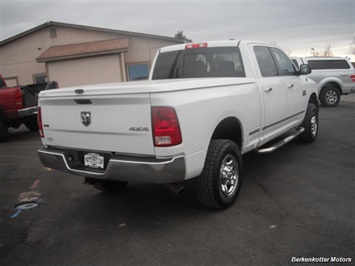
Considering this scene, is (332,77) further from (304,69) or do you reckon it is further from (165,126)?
(165,126)

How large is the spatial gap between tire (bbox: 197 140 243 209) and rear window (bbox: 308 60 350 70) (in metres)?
11.6

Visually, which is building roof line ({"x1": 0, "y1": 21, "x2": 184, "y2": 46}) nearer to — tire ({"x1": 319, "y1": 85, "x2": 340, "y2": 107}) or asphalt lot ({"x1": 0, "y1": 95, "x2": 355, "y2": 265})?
tire ({"x1": 319, "y1": 85, "x2": 340, "y2": 107})

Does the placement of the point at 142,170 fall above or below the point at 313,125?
above

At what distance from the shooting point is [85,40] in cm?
2075

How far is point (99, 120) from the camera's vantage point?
3.38 metres

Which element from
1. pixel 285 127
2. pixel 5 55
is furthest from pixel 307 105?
pixel 5 55

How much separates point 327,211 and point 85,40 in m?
19.7

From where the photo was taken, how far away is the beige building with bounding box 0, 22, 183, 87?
18906 mm

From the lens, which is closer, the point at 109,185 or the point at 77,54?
the point at 109,185

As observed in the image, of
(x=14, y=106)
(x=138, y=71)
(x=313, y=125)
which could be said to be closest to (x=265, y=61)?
(x=313, y=125)

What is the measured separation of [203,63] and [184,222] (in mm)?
2362

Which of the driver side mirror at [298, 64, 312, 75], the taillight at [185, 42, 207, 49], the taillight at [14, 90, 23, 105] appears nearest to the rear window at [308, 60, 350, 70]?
the driver side mirror at [298, 64, 312, 75]

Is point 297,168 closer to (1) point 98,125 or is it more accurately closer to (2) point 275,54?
(2) point 275,54

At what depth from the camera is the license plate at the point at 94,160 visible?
3.48 meters
